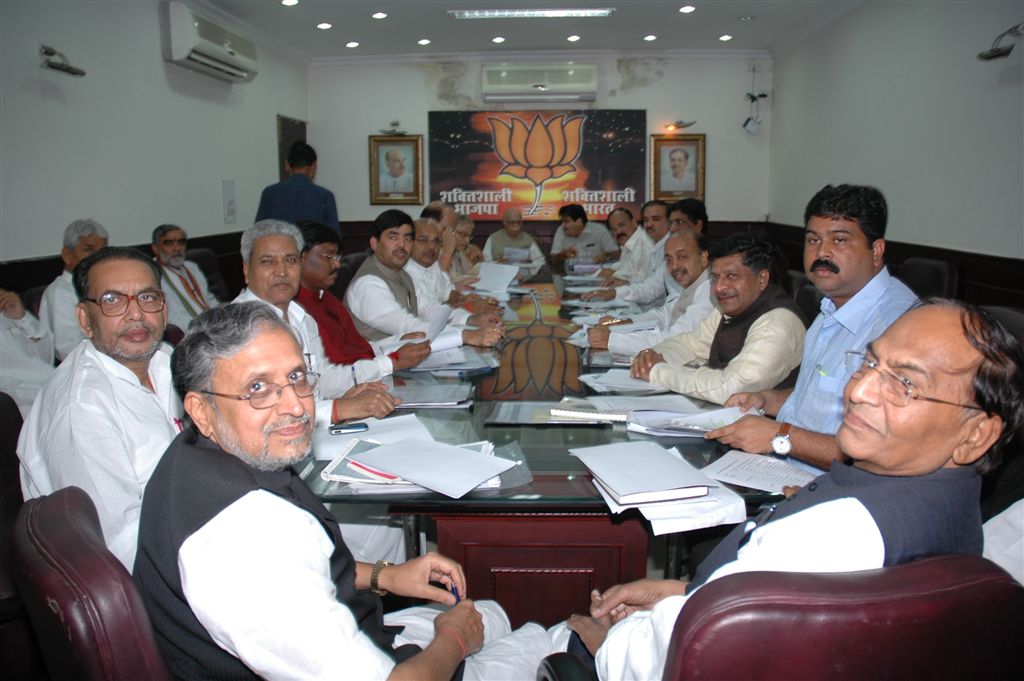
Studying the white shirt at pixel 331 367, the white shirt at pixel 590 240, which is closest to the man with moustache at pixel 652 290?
the white shirt at pixel 331 367

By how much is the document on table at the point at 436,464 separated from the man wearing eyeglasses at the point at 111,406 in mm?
458

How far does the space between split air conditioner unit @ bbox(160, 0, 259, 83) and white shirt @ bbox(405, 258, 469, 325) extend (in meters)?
2.80

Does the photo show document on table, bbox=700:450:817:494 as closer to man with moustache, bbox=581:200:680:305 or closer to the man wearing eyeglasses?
the man wearing eyeglasses

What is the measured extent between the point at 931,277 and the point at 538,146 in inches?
227

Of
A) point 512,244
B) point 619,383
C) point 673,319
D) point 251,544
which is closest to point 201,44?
point 512,244

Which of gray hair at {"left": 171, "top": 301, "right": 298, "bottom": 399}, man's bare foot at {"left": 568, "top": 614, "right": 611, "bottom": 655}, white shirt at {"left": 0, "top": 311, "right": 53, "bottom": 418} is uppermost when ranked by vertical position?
gray hair at {"left": 171, "top": 301, "right": 298, "bottom": 399}

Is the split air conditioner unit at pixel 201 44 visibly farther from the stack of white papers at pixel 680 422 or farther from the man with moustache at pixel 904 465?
the man with moustache at pixel 904 465

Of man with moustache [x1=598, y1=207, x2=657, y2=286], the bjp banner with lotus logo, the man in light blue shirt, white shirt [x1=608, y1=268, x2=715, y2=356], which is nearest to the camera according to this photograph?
the man in light blue shirt

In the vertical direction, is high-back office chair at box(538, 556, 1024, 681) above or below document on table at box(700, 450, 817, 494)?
above

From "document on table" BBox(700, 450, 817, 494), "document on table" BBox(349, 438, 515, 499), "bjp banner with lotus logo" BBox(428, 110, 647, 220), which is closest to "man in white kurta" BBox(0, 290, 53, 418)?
"document on table" BBox(349, 438, 515, 499)

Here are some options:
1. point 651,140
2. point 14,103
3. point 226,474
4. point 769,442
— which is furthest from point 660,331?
point 651,140

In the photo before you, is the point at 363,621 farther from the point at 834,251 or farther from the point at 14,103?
the point at 14,103

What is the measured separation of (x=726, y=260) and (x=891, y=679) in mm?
1916

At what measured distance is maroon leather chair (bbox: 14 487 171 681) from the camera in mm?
839
